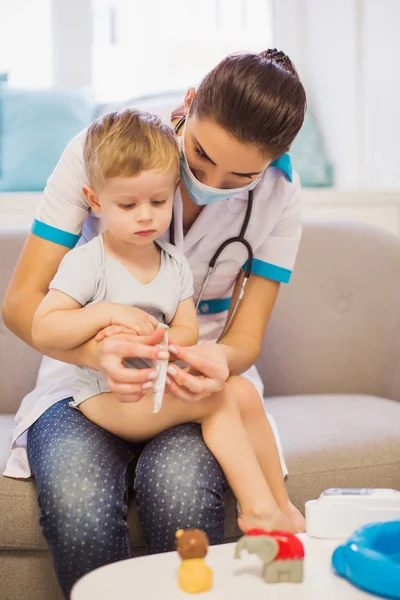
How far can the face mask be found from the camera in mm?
1398

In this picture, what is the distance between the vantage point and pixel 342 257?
2230 millimetres

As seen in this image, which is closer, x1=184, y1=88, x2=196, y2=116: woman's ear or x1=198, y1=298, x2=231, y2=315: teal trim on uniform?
x1=184, y1=88, x2=196, y2=116: woman's ear

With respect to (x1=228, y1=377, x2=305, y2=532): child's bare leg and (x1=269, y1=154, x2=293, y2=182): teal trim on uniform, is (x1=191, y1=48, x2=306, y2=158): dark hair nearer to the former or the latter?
→ (x1=269, y1=154, x2=293, y2=182): teal trim on uniform

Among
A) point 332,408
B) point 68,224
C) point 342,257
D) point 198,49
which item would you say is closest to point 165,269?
point 68,224

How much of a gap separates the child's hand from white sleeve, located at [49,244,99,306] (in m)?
0.06

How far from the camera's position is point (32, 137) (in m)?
2.74

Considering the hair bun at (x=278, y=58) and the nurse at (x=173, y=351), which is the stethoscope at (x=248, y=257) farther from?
the hair bun at (x=278, y=58)

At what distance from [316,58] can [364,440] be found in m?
1.89

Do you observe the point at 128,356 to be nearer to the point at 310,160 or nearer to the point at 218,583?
the point at 218,583

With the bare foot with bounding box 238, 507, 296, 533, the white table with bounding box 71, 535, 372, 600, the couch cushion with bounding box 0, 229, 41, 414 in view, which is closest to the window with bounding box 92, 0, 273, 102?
the couch cushion with bounding box 0, 229, 41, 414

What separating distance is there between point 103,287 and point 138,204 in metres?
0.15

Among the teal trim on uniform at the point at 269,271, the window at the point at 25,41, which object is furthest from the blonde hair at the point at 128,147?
the window at the point at 25,41

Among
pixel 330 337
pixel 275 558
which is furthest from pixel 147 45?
pixel 275 558

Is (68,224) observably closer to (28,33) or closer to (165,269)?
(165,269)
